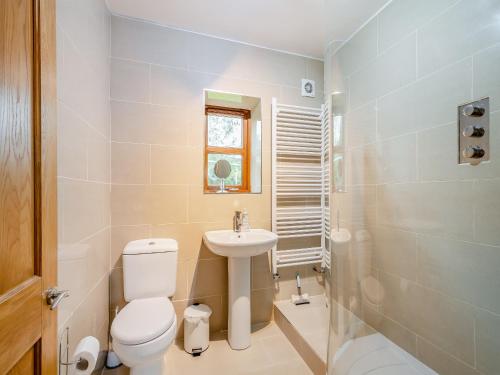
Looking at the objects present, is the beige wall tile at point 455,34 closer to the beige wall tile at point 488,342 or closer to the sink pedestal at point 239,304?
the beige wall tile at point 488,342

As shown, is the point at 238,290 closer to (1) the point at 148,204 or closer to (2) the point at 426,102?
(1) the point at 148,204

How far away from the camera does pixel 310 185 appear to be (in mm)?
A: 2160

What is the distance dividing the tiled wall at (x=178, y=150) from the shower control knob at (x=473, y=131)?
1285 mm

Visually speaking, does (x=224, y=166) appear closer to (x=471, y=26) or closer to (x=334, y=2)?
(x=334, y=2)

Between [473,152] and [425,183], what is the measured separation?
0.87 ft

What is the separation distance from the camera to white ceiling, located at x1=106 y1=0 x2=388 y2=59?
1609 mm

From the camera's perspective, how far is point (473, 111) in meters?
1.10

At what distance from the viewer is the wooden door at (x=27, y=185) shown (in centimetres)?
52

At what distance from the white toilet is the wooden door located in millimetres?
499

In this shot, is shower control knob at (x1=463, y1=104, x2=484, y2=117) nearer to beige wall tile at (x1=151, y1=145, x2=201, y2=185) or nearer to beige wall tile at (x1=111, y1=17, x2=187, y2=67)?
beige wall tile at (x1=151, y1=145, x2=201, y2=185)

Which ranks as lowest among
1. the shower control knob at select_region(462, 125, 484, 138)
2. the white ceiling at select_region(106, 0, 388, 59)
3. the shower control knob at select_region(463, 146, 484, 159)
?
the shower control knob at select_region(463, 146, 484, 159)

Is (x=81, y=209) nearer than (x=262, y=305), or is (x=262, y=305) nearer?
(x=81, y=209)

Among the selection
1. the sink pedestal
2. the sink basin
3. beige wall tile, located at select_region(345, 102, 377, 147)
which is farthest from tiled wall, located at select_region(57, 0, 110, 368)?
beige wall tile, located at select_region(345, 102, 377, 147)

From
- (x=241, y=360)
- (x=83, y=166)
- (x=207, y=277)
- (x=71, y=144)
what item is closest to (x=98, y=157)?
(x=83, y=166)
